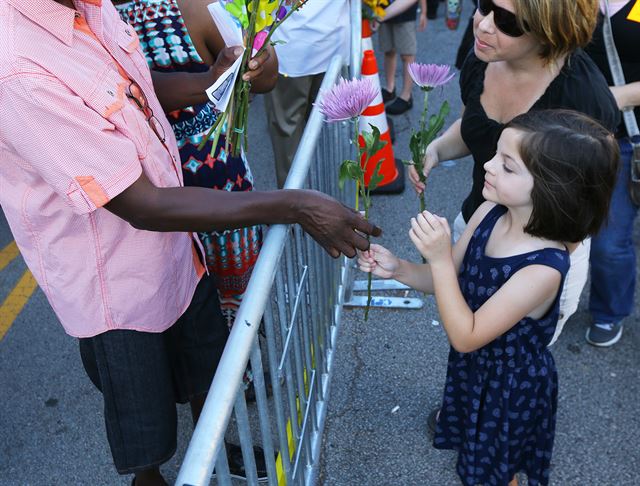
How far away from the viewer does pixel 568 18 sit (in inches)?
70.0

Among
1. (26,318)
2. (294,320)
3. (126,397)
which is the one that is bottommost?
(26,318)

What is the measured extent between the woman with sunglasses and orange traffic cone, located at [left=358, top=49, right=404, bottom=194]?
4.46 feet

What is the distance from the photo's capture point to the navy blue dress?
1.81 meters

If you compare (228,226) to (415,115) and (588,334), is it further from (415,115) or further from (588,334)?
(415,115)

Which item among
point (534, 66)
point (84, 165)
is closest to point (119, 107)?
point (84, 165)

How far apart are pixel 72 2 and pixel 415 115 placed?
4143 millimetres

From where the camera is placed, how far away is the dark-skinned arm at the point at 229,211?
57.0 inches

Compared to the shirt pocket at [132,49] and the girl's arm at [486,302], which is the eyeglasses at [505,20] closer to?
the girl's arm at [486,302]

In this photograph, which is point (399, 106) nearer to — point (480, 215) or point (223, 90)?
point (480, 215)

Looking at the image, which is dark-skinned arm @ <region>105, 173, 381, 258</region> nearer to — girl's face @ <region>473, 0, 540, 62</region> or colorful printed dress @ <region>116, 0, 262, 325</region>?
colorful printed dress @ <region>116, 0, 262, 325</region>

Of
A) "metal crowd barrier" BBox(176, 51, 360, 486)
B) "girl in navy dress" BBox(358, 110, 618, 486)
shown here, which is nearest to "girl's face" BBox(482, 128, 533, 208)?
"girl in navy dress" BBox(358, 110, 618, 486)

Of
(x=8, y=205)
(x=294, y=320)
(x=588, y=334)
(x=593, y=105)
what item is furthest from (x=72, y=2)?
(x=588, y=334)

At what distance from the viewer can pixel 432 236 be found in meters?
1.68

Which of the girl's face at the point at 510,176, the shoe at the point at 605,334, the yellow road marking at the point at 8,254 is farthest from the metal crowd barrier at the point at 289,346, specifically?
the yellow road marking at the point at 8,254
